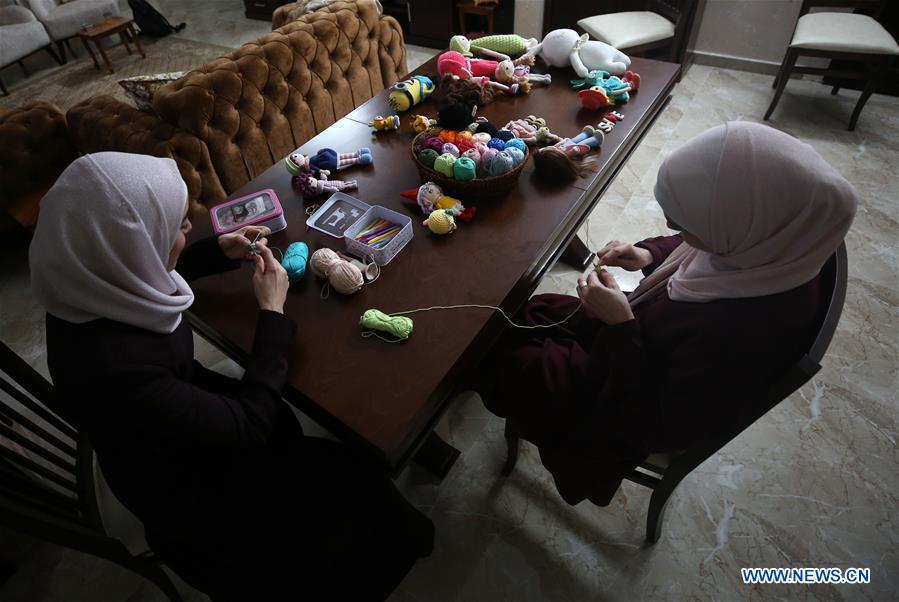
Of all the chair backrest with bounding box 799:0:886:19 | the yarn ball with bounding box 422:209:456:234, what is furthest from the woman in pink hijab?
the chair backrest with bounding box 799:0:886:19

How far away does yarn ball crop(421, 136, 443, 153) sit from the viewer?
4.95ft

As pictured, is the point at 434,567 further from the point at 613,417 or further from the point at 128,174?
the point at 128,174

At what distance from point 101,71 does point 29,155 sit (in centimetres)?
289

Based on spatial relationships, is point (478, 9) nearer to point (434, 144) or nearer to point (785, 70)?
point (785, 70)

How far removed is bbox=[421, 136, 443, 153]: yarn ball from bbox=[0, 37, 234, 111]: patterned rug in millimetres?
3840

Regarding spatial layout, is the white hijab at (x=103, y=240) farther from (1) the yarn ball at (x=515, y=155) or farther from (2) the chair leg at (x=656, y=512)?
(2) the chair leg at (x=656, y=512)

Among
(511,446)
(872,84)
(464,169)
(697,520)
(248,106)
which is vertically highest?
(464,169)

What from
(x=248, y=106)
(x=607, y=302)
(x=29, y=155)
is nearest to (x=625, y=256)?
(x=607, y=302)

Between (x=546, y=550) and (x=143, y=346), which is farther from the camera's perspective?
(x=546, y=550)

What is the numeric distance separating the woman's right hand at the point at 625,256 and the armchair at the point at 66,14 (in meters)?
5.55

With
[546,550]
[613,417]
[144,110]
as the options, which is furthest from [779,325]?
[144,110]

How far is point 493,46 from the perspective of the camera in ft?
7.06

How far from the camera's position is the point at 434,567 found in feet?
4.97

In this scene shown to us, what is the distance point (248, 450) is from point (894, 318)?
254 cm
